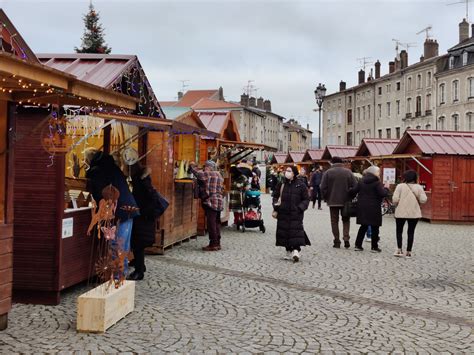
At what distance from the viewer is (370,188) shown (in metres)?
12.1

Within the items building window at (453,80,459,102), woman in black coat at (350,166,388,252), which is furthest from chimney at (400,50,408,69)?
woman in black coat at (350,166,388,252)

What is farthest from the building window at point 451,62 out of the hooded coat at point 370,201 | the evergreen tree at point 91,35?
the hooded coat at point 370,201

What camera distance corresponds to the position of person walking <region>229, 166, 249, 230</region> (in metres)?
15.5

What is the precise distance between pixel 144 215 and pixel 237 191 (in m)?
7.17

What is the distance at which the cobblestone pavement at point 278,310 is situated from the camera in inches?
217

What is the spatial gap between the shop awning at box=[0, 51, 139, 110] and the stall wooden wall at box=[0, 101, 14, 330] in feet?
0.97

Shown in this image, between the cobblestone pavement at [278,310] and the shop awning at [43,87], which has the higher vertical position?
the shop awning at [43,87]

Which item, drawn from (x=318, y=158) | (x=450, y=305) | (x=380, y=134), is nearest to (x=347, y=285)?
(x=450, y=305)

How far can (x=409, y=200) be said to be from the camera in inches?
447

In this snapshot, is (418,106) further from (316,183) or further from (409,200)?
(409,200)

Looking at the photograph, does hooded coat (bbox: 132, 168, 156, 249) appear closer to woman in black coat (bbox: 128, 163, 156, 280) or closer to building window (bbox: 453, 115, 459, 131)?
woman in black coat (bbox: 128, 163, 156, 280)

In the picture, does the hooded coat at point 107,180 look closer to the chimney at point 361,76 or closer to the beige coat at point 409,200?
the beige coat at point 409,200

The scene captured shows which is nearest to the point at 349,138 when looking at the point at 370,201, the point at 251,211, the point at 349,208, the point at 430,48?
the point at 430,48

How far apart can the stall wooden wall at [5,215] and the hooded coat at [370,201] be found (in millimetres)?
7878
